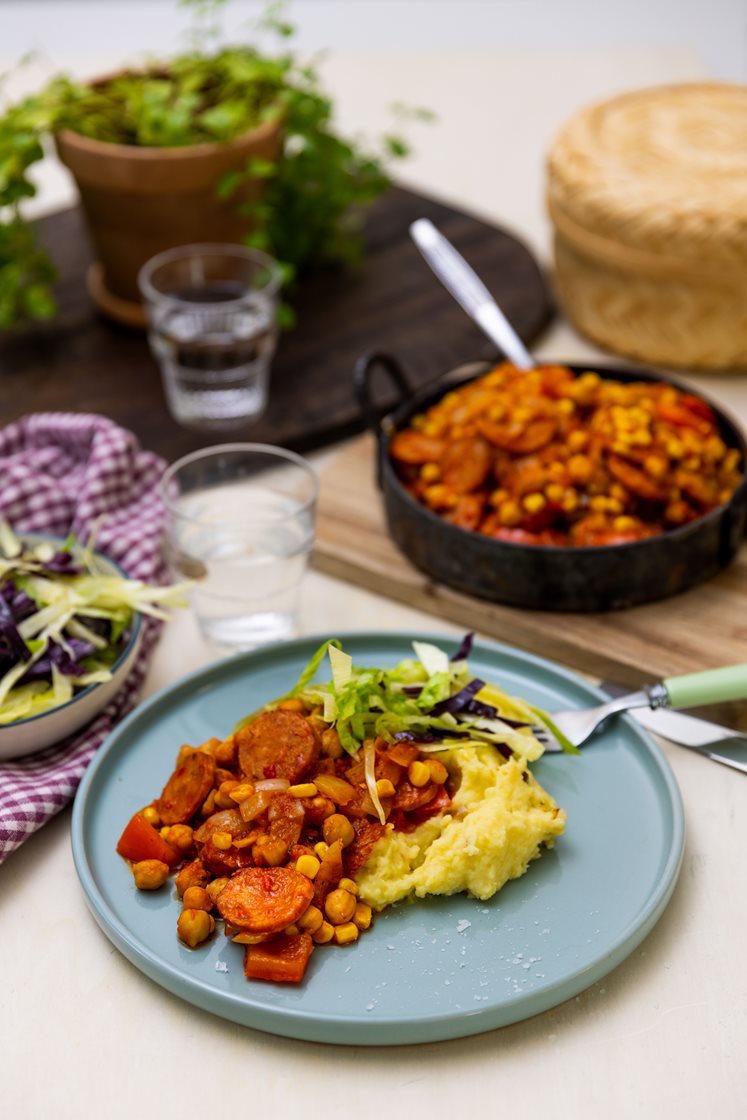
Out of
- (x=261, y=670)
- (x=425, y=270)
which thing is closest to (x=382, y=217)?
(x=425, y=270)

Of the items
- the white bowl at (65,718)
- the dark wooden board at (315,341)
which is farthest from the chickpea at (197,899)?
the dark wooden board at (315,341)

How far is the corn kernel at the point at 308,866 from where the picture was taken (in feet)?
5.50

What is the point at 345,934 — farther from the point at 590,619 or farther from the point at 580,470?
the point at 580,470

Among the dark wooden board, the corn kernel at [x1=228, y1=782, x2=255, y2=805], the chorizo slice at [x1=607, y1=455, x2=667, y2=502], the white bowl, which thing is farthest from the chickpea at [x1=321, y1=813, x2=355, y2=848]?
the dark wooden board

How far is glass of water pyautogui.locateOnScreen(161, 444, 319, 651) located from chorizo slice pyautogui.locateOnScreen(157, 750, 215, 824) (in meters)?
0.51

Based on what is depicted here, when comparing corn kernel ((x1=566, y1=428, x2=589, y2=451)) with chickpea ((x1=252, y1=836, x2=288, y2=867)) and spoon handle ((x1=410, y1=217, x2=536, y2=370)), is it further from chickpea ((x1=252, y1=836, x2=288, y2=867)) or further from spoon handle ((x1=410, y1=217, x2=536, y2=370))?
chickpea ((x1=252, y1=836, x2=288, y2=867))

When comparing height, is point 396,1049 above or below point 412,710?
below

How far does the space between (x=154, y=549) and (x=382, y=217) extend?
1649 mm

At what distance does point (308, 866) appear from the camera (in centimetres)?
168

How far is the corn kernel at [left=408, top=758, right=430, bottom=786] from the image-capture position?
1779 mm

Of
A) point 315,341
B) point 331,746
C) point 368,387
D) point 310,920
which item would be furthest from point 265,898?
point 315,341

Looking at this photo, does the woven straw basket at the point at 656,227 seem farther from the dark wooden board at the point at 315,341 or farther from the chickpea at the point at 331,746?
the chickpea at the point at 331,746

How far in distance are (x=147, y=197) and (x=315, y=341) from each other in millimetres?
511

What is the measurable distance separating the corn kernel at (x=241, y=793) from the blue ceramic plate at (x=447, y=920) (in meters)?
0.16
